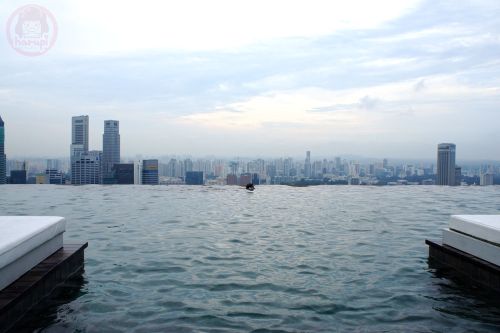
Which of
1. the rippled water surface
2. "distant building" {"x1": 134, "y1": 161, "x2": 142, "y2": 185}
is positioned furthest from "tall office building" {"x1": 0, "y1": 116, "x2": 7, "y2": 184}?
the rippled water surface

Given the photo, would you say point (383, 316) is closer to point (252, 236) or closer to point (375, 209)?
point (252, 236)

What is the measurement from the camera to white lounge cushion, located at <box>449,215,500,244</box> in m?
5.77

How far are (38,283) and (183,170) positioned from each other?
142 feet

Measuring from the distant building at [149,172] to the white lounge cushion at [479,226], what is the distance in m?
23.2

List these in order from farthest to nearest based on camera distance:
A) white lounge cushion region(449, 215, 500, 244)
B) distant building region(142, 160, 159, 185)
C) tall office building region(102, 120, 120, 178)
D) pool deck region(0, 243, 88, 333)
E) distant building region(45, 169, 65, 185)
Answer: tall office building region(102, 120, 120, 178)
distant building region(142, 160, 159, 185)
distant building region(45, 169, 65, 185)
white lounge cushion region(449, 215, 500, 244)
pool deck region(0, 243, 88, 333)

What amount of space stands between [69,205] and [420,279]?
38.6ft

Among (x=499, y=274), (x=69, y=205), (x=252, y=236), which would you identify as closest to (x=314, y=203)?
(x=252, y=236)

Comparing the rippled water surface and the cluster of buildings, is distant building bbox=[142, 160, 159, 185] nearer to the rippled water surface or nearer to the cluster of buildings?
the cluster of buildings

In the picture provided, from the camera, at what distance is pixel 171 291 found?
5.64 m

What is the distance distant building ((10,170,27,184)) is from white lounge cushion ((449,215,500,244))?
24.1m

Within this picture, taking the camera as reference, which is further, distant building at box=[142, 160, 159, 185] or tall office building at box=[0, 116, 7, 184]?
distant building at box=[142, 160, 159, 185]

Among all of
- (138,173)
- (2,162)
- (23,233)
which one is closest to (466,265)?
(23,233)

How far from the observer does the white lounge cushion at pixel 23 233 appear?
15.3ft

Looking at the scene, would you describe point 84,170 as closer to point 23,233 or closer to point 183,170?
point 183,170
